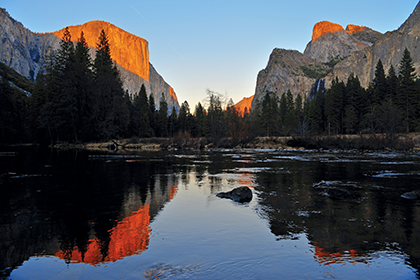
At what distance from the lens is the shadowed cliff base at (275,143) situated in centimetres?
4588

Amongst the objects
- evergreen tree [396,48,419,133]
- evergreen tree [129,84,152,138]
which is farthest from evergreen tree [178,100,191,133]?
evergreen tree [396,48,419,133]

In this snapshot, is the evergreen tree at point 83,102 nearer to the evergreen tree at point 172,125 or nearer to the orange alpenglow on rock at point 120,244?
the evergreen tree at point 172,125

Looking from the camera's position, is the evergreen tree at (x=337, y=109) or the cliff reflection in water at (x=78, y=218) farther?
the evergreen tree at (x=337, y=109)

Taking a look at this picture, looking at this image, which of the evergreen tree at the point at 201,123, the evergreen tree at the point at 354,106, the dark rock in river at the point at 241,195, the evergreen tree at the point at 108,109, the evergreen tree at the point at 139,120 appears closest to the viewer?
the dark rock in river at the point at 241,195

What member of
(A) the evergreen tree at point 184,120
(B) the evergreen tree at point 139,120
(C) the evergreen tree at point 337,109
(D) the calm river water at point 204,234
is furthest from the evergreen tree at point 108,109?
(C) the evergreen tree at point 337,109

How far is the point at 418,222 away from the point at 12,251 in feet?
34.1

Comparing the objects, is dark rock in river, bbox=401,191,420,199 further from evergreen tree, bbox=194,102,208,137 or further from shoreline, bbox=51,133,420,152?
evergreen tree, bbox=194,102,208,137

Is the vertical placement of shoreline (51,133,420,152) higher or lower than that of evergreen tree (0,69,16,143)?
lower

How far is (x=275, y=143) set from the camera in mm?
55656

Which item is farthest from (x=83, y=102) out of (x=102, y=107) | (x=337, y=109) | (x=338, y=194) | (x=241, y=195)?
(x=337, y=109)

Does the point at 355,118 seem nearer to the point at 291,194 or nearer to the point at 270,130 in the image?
the point at 270,130

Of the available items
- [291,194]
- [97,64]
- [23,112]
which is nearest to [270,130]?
[97,64]

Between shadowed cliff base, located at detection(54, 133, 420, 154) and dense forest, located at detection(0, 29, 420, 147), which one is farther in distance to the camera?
dense forest, located at detection(0, 29, 420, 147)

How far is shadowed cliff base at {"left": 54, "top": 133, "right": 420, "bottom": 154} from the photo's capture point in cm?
4588
